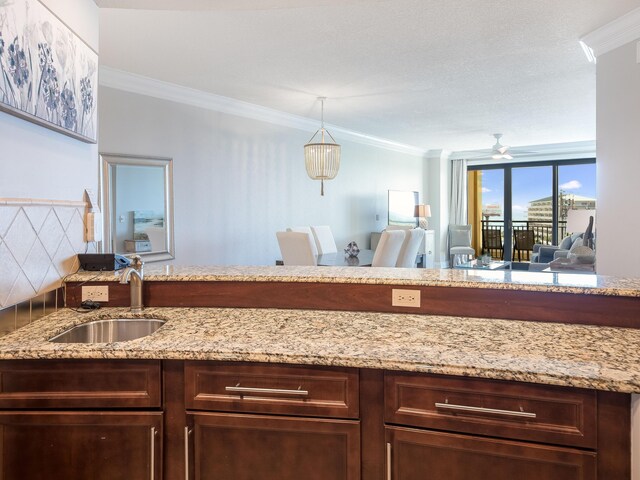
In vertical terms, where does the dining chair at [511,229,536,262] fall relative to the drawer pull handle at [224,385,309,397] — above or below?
above

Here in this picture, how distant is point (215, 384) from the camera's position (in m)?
1.39

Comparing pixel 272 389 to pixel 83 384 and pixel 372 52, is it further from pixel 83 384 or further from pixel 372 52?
pixel 372 52

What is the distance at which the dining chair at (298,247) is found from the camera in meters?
4.23

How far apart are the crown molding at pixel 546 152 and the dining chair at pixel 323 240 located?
421 cm

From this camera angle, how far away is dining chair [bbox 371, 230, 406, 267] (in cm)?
439

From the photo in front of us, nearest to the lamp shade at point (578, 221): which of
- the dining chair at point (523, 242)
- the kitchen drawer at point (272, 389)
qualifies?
the dining chair at point (523, 242)

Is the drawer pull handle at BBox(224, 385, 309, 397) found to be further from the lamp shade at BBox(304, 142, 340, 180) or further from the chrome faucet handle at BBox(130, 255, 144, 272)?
the lamp shade at BBox(304, 142, 340, 180)

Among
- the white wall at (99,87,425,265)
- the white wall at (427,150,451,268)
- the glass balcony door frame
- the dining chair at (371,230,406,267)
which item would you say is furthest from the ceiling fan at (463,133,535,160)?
the dining chair at (371,230,406,267)

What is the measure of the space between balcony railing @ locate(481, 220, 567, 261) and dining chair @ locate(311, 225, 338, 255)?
5096 mm

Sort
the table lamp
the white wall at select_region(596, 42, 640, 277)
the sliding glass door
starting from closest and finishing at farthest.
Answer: the white wall at select_region(596, 42, 640, 277), the table lamp, the sliding glass door

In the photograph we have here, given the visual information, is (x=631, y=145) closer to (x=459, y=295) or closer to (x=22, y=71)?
(x=459, y=295)

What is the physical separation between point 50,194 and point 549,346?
6.22 feet

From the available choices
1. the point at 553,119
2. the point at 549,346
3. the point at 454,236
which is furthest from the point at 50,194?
the point at 454,236

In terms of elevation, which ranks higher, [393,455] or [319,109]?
[319,109]
